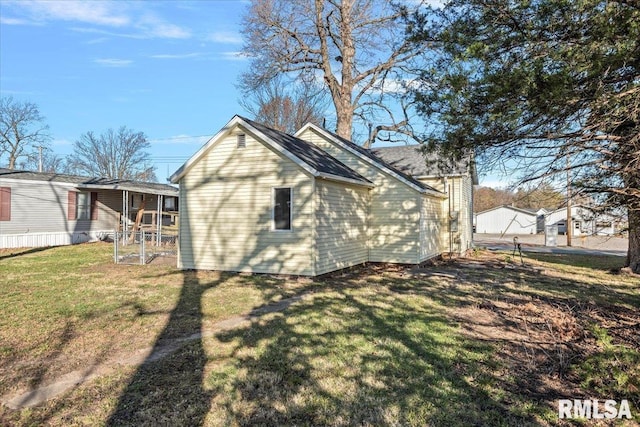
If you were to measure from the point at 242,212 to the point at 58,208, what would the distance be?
14.1 metres

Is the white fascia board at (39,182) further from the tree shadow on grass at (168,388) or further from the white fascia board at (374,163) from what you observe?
the tree shadow on grass at (168,388)

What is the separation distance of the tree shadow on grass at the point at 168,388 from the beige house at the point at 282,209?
5.06m

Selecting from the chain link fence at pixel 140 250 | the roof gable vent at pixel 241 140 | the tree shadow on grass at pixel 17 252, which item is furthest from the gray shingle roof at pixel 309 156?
the tree shadow on grass at pixel 17 252

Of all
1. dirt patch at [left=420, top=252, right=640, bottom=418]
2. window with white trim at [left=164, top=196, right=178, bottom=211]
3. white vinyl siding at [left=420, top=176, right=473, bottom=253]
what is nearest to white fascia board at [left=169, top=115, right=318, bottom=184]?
dirt patch at [left=420, top=252, right=640, bottom=418]

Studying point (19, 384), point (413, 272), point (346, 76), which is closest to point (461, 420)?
point (19, 384)

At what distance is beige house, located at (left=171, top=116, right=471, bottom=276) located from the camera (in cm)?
1089

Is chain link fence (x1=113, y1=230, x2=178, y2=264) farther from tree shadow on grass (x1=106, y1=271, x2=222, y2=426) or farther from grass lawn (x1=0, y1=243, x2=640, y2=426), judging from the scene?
tree shadow on grass (x1=106, y1=271, x2=222, y2=426)

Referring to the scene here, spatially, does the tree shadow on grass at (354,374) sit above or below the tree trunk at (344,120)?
below

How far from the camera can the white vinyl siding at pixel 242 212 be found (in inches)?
428

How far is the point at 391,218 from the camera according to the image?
13.9 m

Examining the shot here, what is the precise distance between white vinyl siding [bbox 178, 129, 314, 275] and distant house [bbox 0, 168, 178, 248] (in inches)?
244

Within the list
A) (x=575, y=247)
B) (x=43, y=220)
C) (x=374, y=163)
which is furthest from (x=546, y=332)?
(x=575, y=247)

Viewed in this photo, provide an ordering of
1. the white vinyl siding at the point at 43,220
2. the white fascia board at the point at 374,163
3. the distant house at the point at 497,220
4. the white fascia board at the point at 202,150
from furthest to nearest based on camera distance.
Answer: the distant house at the point at 497,220, the white vinyl siding at the point at 43,220, the white fascia board at the point at 374,163, the white fascia board at the point at 202,150

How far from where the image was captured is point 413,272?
1273cm
